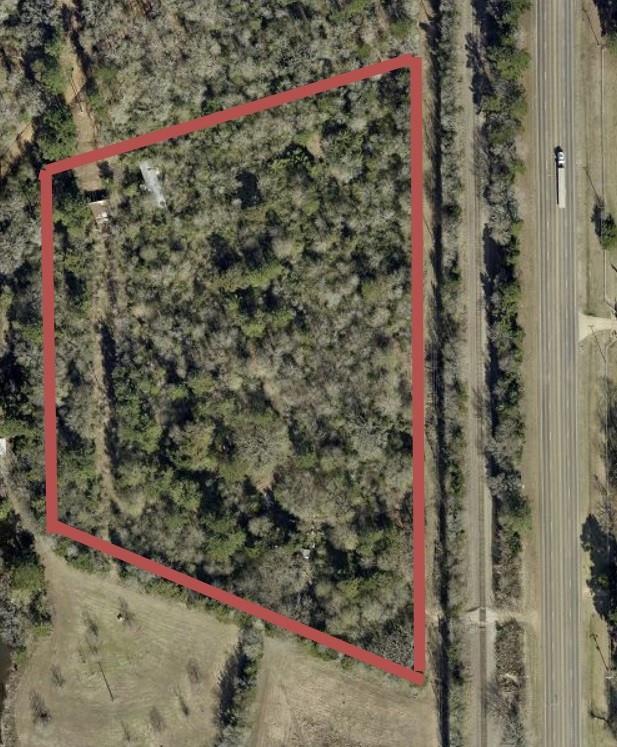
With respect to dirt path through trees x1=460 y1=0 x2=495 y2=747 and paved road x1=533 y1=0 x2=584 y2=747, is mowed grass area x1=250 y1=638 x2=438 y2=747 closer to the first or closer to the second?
dirt path through trees x1=460 y1=0 x2=495 y2=747

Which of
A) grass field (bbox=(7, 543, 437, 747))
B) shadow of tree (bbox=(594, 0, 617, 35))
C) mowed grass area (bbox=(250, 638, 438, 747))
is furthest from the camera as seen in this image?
grass field (bbox=(7, 543, 437, 747))

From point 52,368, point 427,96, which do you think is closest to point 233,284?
point 52,368

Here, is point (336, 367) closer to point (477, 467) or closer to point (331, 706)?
point (477, 467)

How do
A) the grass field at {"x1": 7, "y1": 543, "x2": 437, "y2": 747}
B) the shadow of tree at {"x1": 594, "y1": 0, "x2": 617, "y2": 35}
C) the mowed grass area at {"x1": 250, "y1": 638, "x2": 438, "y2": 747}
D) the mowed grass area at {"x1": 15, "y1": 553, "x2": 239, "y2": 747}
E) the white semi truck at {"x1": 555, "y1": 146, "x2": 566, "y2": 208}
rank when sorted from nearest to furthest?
the white semi truck at {"x1": 555, "y1": 146, "x2": 566, "y2": 208} < the shadow of tree at {"x1": 594, "y1": 0, "x2": 617, "y2": 35} < the mowed grass area at {"x1": 250, "y1": 638, "x2": 438, "y2": 747} < the grass field at {"x1": 7, "y1": 543, "x2": 437, "y2": 747} < the mowed grass area at {"x1": 15, "y1": 553, "x2": 239, "y2": 747}

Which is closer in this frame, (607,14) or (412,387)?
(412,387)

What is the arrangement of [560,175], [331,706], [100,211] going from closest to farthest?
[560,175] < [331,706] < [100,211]

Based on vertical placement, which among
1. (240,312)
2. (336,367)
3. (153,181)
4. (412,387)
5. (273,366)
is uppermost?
(153,181)

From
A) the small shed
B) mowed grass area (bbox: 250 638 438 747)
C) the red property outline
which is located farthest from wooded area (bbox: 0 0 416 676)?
mowed grass area (bbox: 250 638 438 747)

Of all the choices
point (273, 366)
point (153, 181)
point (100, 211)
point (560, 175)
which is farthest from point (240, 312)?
point (560, 175)
